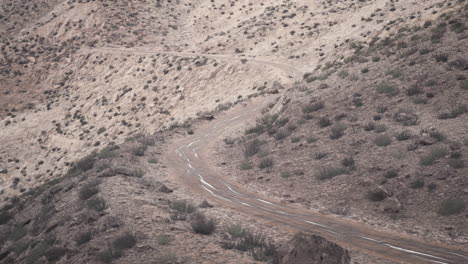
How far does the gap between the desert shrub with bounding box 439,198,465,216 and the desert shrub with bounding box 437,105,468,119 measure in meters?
6.83

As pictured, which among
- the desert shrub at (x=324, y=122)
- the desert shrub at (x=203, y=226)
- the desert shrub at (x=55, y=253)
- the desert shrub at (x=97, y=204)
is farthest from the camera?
the desert shrub at (x=324, y=122)

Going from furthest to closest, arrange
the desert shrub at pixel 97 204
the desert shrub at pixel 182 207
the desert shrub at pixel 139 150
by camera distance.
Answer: the desert shrub at pixel 139 150 → the desert shrub at pixel 182 207 → the desert shrub at pixel 97 204

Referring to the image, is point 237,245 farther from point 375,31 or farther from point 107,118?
point 107,118

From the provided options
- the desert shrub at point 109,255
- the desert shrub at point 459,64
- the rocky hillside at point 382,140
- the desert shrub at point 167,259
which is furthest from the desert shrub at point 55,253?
the desert shrub at point 459,64

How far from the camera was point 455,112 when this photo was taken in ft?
63.3

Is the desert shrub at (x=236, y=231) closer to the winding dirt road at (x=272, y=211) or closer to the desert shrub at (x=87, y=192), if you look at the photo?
the winding dirt road at (x=272, y=211)

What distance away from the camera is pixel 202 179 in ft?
69.1

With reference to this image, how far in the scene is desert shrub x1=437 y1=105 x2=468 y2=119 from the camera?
19.3 m

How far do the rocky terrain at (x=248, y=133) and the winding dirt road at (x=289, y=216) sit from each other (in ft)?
1.82

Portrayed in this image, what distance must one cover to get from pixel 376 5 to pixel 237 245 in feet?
146

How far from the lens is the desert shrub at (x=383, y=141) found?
18742mm

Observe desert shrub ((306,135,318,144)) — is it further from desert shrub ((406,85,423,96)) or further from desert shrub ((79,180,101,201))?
desert shrub ((79,180,101,201))

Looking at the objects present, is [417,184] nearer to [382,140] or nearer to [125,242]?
[382,140]

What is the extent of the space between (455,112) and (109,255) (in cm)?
1635
